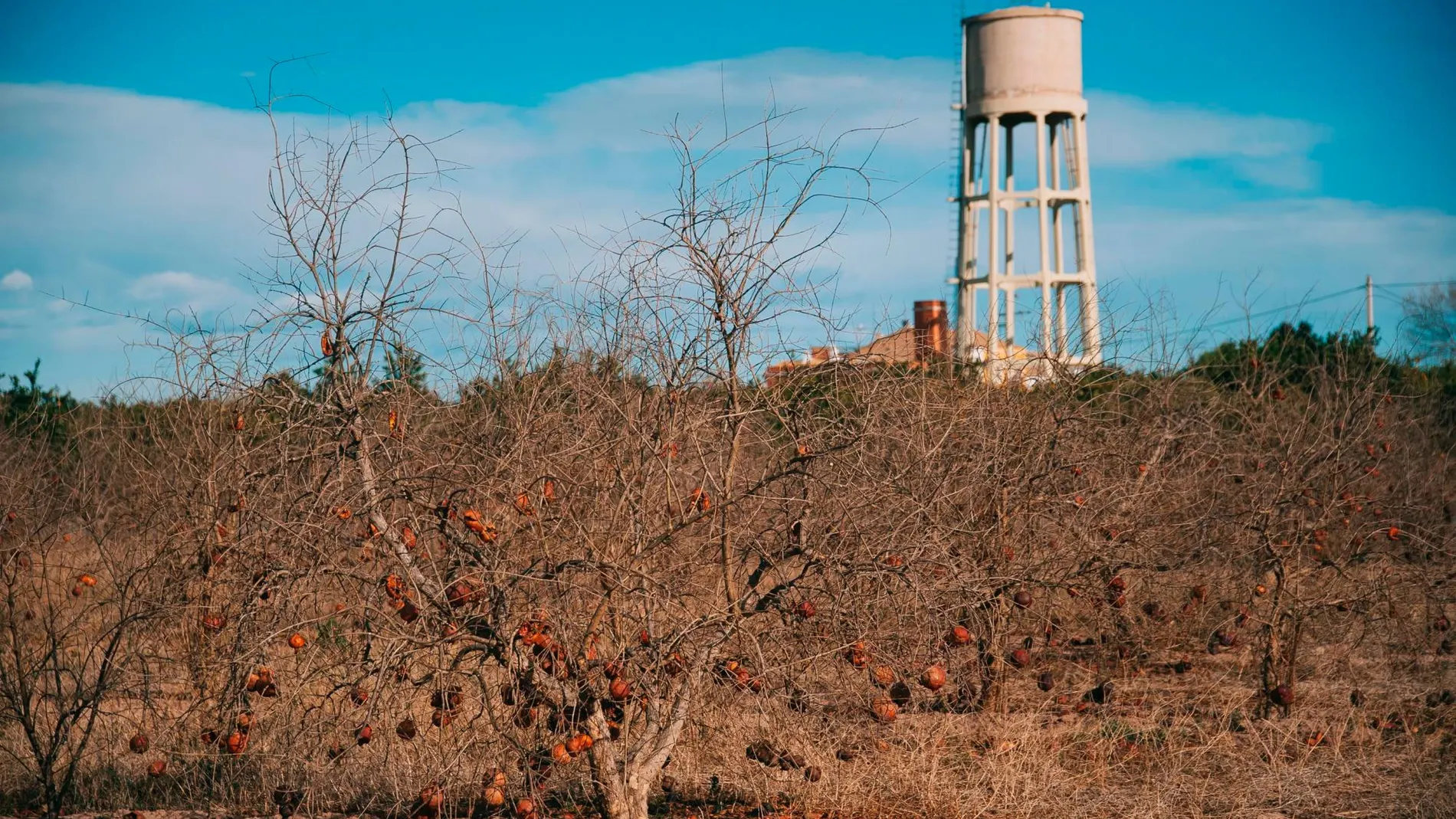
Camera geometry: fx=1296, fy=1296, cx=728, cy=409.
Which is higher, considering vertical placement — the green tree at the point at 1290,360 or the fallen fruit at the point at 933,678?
the green tree at the point at 1290,360

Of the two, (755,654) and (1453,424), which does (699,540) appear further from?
(1453,424)

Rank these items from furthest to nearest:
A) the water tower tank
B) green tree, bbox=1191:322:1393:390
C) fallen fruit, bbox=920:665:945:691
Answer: the water tower tank → green tree, bbox=1191:322:1393:390 → fallen fruit, bbox=920:665:945:691

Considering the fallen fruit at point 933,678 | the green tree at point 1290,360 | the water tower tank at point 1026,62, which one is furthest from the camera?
the water tower tank at point 1026,62

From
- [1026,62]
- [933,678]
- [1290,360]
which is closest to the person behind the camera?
[933,678]

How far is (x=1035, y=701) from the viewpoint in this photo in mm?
8281

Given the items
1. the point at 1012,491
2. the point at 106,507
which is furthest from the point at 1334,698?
the point at 106,507

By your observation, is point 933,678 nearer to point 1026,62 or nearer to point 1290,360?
point 1290,360

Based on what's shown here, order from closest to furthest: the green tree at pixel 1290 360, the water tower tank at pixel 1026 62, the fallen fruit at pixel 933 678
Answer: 1. the fallen fruit at pixel 933 678
2. the green tree at pixel 1290 360
3. the water tower tank at pixel 1026 62

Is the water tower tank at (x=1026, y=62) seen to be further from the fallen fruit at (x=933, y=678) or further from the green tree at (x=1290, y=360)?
the fallen fruit at (x=933, y=678)

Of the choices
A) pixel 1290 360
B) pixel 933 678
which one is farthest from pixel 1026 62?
pixel 933 678

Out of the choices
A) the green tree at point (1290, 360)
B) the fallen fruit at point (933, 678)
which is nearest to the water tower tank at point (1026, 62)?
the green tree at point (1290, 360)

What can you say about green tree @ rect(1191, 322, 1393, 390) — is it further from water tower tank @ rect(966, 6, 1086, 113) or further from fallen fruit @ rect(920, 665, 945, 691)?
water tower tank @ rect(966, 6, 1086, 113)

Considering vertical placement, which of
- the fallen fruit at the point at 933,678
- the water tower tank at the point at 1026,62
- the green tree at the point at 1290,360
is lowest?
the fallen fruit at the point at 933,678

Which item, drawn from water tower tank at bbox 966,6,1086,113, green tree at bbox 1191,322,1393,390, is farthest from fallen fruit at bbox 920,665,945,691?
water tower tank at bbox 966,6,1086,113
